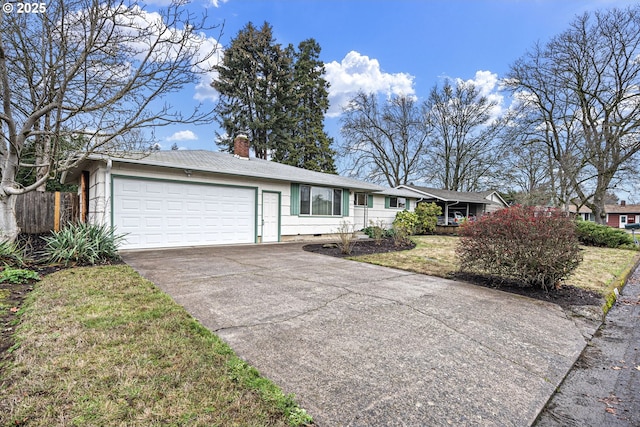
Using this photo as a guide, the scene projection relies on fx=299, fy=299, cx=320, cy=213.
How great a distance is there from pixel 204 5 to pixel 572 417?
768cm

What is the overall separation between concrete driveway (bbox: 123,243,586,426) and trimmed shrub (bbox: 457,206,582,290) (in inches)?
24.6

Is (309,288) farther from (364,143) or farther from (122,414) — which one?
(364,143)

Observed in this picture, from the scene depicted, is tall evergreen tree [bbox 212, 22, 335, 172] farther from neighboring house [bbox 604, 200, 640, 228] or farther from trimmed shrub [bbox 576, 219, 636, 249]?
neighboring house [bbox 604, 200, 640, 228]

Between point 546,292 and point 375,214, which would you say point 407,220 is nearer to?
point 375,214

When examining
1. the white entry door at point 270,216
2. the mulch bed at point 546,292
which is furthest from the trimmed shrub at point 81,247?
the mulch bed at point 546,292

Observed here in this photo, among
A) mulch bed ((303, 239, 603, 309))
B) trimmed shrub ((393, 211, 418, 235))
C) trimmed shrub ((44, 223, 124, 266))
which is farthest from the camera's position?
trimmed shrub ((393, 211, 418, 235))

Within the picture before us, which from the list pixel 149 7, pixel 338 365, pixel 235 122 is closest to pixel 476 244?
pixel 338 365

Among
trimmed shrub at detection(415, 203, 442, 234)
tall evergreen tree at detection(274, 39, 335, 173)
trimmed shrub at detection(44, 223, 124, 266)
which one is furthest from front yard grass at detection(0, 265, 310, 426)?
tall evergreen tree at detection(274, 39, 335, 173)

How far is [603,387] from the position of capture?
2348 millimetres

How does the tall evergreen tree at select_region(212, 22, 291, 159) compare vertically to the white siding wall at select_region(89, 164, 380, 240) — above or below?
above

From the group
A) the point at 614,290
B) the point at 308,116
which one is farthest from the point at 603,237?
the point at 308,116

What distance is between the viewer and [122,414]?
67.4 inches

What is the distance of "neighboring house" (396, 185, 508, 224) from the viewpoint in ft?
69.3

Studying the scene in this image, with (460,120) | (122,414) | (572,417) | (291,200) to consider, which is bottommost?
(572,417)
